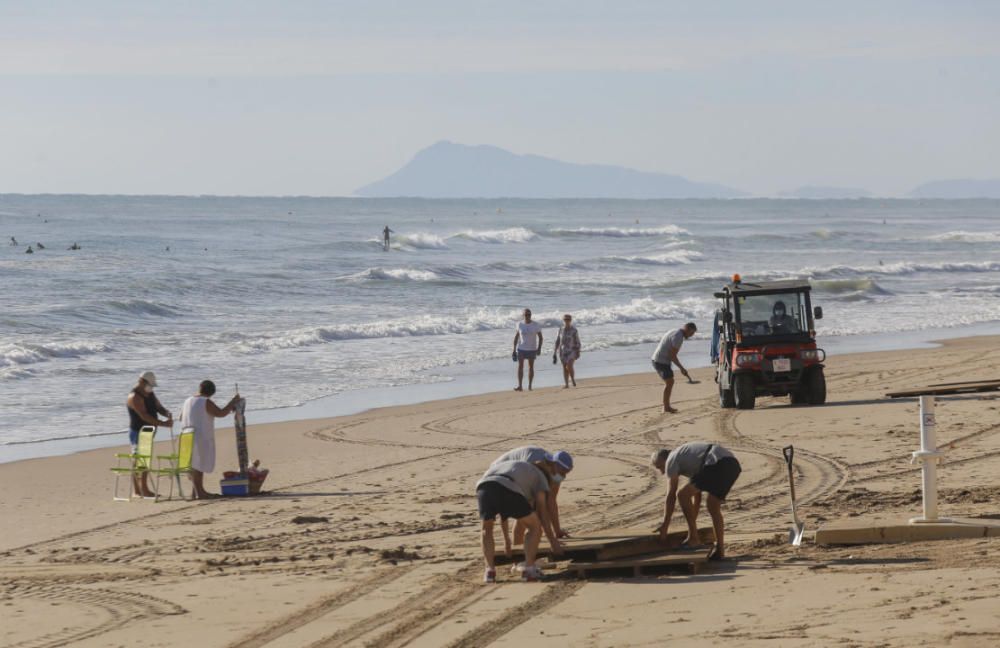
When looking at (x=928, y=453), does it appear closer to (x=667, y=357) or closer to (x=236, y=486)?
(x=236, y=486)

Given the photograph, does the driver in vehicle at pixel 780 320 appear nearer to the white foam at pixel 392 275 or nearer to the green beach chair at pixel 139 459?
the green beach chair at pixel 139 459

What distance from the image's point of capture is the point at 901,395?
63.3ft

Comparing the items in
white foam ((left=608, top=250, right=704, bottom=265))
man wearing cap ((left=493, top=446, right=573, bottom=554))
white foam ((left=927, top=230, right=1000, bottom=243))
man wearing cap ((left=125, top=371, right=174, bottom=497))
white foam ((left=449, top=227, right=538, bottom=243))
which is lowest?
man wearing cap ((left=493, top=446, right=573, bottom=554))

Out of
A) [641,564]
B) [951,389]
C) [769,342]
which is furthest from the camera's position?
[951,389]

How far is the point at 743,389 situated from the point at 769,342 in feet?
2.40

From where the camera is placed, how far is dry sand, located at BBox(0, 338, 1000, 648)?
26.7 ft

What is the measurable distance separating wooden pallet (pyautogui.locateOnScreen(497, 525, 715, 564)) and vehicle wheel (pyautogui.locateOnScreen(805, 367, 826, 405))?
28.6 feet

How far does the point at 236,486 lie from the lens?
14039 millimetres

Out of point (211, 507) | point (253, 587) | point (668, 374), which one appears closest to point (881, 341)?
point (668, 374)

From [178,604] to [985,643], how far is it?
5.26 meters

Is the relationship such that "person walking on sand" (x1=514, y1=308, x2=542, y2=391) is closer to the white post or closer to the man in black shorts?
the man in black shorts

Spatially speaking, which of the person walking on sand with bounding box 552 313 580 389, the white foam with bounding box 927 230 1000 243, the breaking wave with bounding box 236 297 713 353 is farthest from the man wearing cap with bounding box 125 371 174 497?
the white foam with bounding box 927 230 1000 243

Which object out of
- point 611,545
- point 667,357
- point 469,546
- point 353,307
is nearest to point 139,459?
point 469,546

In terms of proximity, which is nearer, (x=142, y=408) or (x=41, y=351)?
(x=142, y=408)
